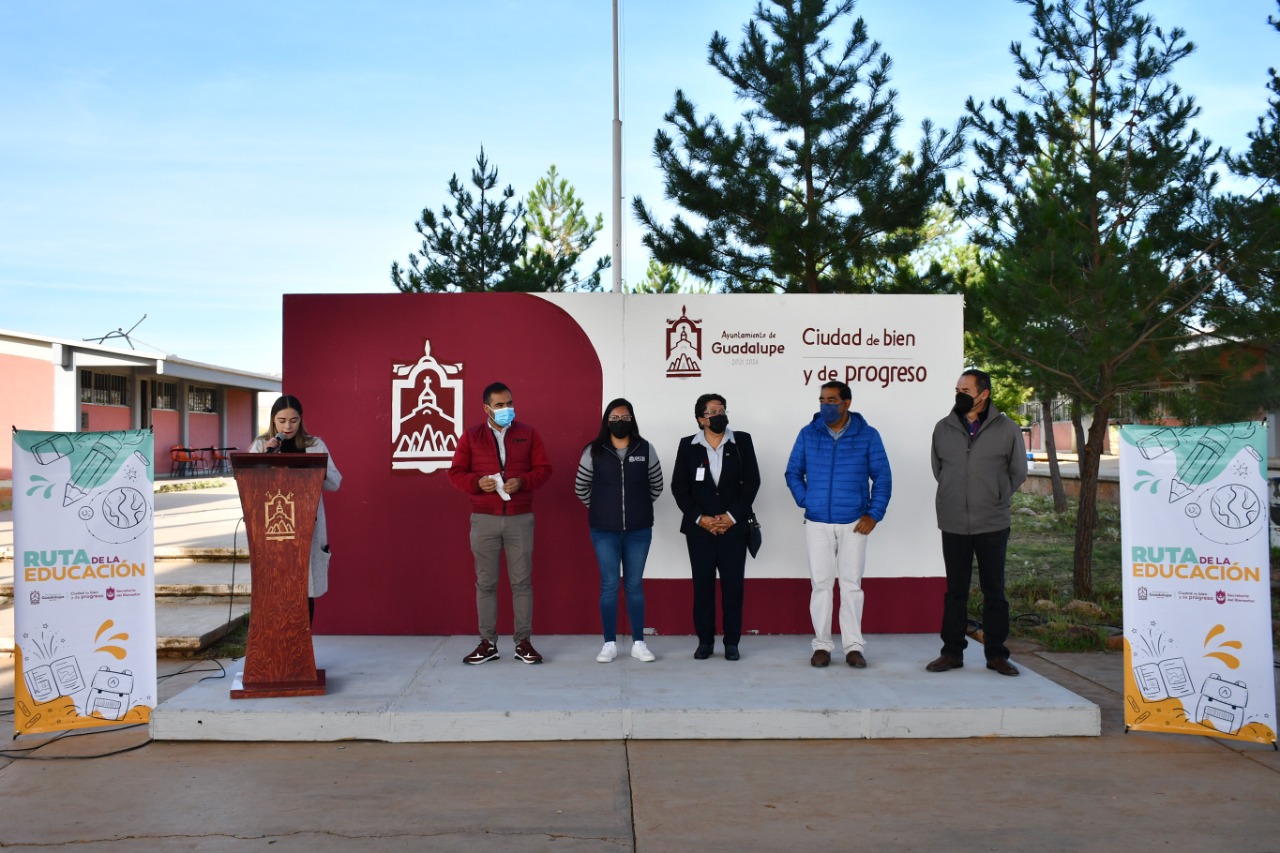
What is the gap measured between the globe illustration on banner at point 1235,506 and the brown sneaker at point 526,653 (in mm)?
3666

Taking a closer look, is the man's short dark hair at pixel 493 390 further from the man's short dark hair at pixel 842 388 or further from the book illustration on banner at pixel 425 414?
the man's short dark hair at pixel 842 388

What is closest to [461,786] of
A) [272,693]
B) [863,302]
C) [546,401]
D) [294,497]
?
[272,693]

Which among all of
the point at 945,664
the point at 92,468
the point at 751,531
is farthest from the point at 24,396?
the point at 945,664

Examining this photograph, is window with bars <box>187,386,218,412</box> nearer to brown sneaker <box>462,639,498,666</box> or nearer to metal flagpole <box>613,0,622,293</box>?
metal flagpole <box>613,0,622,293</box>

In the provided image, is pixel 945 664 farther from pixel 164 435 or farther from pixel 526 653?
pixel 164 435

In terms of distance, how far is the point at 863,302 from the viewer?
686 centimetres

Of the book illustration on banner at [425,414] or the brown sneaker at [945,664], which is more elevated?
the book illustration on banner at [425,414]

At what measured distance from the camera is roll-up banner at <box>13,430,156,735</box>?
4.82 metres

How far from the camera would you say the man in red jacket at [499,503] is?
5836 millimetres

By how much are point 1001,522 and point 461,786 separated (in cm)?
324

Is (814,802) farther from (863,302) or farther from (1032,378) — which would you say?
(1032,378)

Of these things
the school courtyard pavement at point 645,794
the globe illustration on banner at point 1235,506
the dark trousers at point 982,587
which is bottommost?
the school courtyard pavement at point 645,794

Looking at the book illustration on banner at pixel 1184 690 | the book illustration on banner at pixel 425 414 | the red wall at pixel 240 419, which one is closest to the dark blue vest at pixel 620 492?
the book illustration on banner at pixel 425 414

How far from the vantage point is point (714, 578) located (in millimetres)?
6047
